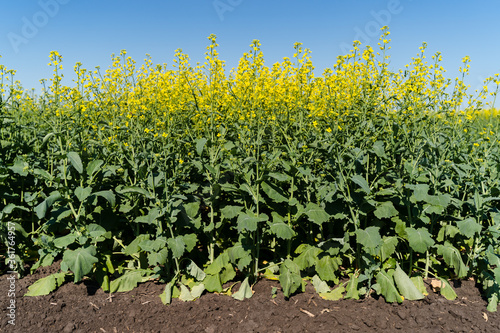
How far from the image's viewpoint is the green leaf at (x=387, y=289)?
4.00 meters

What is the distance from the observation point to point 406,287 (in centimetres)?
415

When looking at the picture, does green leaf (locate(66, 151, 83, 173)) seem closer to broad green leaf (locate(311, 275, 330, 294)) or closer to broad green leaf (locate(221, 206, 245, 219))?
broad green leaf (locate(221, 206, 245, 219))

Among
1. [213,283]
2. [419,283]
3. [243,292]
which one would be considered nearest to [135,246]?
[213,283]

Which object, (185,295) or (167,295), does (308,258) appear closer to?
(185,295)

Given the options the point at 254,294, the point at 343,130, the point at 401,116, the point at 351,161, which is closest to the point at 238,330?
the point at 254,294

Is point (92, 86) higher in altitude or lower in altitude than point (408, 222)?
higher

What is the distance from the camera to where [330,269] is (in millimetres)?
4227

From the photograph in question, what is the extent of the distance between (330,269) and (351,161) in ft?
4.10

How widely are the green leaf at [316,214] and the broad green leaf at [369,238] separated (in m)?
0.37

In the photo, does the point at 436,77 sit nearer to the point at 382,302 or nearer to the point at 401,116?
the point at 401,116

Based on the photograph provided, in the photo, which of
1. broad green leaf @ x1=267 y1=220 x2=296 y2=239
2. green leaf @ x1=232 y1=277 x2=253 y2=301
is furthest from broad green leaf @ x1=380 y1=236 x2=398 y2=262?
green leaf @ x1=232 y1=277 x2=253 y2=301

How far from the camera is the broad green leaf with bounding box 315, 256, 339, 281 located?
422cm

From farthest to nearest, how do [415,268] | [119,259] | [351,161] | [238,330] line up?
[119,259]
[415,268]
[351,161]
[238,330]

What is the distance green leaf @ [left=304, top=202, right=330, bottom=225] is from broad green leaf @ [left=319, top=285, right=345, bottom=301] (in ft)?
2.88
